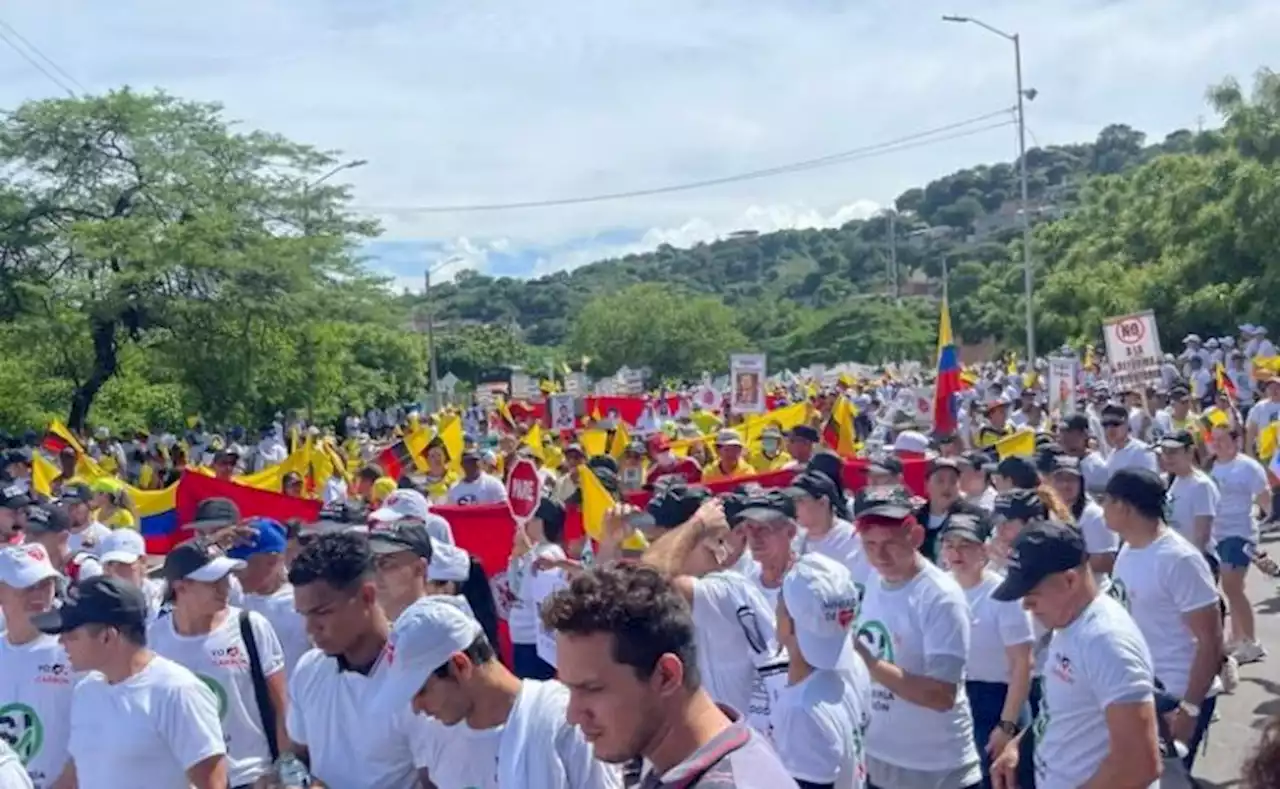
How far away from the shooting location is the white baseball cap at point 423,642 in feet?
12.2

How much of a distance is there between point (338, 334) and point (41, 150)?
26.1ft

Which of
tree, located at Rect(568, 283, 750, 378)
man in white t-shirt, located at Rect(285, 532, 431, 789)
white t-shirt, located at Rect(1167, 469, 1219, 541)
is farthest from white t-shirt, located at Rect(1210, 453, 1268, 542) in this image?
tree, located at Rect(568, 283, 750, 378)

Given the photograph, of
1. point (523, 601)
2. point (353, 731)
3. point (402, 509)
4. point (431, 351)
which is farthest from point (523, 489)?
point (431, 351)

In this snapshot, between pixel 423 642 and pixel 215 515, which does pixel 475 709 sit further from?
pixel 215 515

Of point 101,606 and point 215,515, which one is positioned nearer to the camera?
point 101,606

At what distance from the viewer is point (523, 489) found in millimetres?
9820

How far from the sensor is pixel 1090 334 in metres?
44.1

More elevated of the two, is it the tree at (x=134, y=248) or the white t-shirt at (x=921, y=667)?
the tree at (x=134, y=248)

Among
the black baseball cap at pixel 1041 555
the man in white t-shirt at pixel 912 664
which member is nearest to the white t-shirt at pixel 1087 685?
the black baseball cap at pixel 1041 555

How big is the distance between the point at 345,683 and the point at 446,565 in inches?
56.2

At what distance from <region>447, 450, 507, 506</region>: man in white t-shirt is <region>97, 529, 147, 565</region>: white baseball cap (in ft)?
14.5

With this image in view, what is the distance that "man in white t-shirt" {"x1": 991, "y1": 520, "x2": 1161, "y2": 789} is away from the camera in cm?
411

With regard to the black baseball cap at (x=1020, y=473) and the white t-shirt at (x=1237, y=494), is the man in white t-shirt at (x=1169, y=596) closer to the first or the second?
the black baseball cap at (x=1020, y=473)

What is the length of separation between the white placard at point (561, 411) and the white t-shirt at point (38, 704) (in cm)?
1724
